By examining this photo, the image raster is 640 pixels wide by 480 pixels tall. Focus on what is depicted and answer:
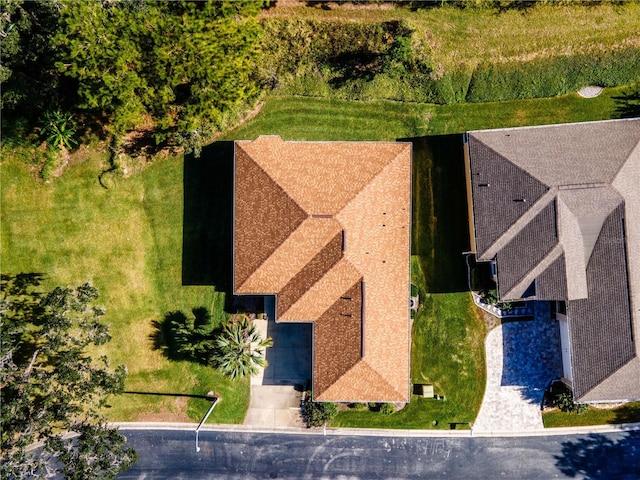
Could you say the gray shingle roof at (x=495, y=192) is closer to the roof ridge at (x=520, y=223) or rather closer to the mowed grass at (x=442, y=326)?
the roof ridge at (x=520, y=223)

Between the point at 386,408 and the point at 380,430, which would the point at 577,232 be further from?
the point at 380,430

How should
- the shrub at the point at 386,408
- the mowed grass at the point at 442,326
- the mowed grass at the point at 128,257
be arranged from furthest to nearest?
the mowed grass at the point at 128,257, the mowed grass at the point at 442,326, the shrub at the point at 386,408

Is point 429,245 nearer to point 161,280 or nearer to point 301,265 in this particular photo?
point 301,265

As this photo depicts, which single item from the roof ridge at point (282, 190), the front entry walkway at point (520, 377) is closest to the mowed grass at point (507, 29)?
the roof ridge at point (282, 190)

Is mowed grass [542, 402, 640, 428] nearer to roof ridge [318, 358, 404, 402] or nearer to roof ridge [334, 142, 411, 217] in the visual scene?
roof ridge [318, 358, 404, 402]

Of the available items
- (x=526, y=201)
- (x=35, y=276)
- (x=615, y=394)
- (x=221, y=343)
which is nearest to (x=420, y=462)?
(x=615, y=394)

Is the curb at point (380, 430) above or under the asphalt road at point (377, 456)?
above

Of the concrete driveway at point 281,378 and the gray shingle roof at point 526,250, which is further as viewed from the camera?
the concrete driveway at point 281,378
